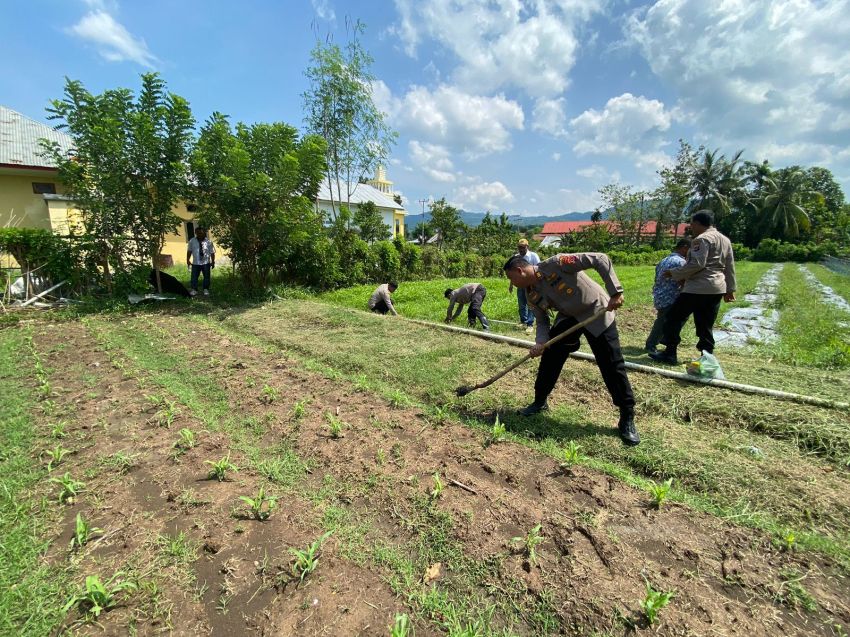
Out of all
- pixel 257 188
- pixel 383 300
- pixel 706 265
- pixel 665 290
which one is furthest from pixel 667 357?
pixel 257 188

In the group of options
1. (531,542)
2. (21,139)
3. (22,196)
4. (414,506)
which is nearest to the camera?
(531,542)

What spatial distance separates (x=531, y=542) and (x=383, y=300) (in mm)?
6863

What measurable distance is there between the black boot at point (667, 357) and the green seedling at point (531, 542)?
3689 millimetres

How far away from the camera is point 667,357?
484cm

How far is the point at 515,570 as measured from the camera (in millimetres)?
1956

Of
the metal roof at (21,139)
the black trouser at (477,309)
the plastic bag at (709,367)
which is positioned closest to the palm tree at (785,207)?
the black trouser at (477,309)

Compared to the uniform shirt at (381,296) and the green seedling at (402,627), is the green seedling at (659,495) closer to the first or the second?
the green seedling at (402,627)

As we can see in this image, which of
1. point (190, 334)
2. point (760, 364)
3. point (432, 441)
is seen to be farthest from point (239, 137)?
point (760, 364)

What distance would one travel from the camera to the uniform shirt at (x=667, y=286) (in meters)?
5.16

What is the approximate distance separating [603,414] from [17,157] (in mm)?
19866

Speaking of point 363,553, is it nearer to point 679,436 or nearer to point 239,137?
point 679,436

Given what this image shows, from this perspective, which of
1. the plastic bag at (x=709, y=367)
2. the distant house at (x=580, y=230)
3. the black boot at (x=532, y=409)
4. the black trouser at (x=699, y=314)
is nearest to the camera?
the black boot at (x=532, y=409)

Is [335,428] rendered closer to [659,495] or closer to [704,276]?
[659,495]

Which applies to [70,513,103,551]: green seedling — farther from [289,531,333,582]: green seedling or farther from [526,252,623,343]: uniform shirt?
[526,252,623,343]: uniform shirt
